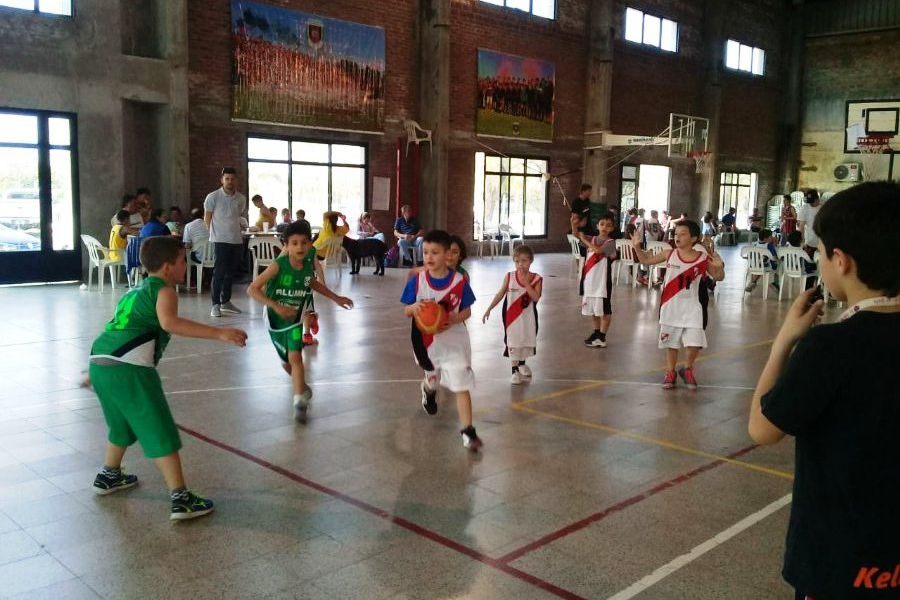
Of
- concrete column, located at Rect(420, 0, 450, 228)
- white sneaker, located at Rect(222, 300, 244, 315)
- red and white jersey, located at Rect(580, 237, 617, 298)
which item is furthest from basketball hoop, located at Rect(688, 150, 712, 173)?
white sneaker, located at Rect(222, 300, 244, 315)

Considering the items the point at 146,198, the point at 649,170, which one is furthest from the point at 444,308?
the point at 649,170

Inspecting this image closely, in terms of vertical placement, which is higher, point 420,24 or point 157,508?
point 420,24

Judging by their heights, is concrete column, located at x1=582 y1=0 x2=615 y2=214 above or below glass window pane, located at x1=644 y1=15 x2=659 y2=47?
below

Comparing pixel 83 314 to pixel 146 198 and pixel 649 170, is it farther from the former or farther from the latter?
pixel 649 170

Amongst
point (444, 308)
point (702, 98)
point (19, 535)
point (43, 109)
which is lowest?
point (19, 535)

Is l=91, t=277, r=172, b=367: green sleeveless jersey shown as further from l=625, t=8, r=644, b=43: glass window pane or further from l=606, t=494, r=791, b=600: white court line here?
l=625, t=8, r=644, b=43: glass window pane

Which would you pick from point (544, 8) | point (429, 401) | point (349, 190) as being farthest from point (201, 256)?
point (544, 8)

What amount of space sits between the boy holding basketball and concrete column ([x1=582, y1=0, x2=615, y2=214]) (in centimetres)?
2047

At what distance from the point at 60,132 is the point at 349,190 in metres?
6.97

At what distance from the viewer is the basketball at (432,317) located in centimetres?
514

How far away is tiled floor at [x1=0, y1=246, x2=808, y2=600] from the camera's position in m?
3.44

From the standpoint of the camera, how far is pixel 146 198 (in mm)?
14781

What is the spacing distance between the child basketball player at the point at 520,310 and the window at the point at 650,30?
2100 cm

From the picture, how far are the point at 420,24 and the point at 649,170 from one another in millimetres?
10707
